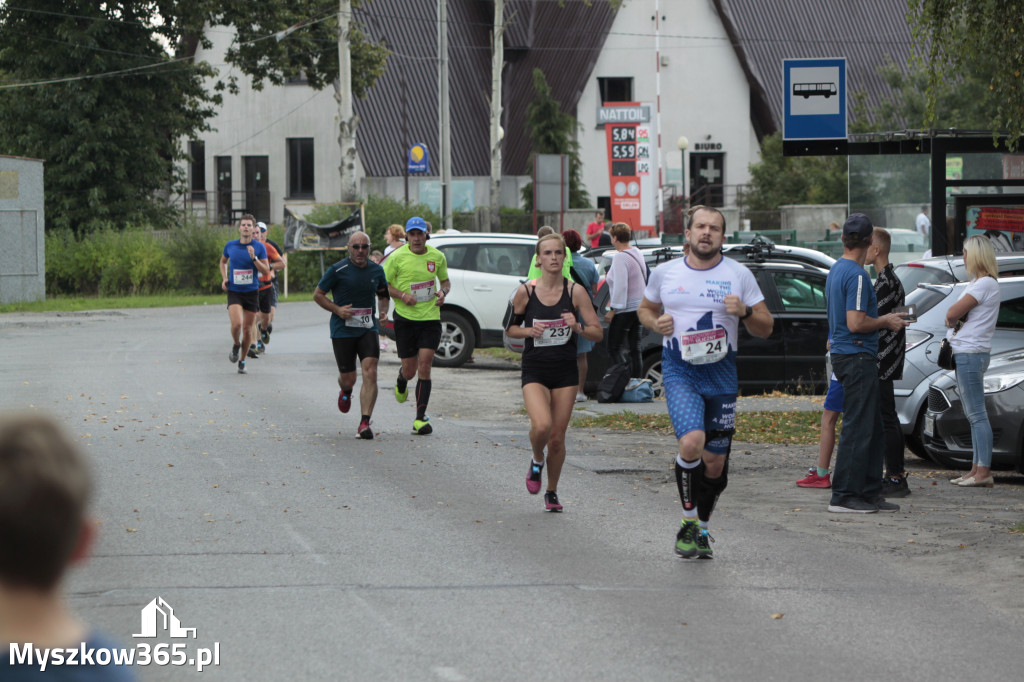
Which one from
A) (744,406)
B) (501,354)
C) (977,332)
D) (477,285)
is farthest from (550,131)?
(977,332)

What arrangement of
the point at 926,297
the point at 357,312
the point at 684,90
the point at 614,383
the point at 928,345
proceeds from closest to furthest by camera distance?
the point at 928,345
the point at 926,297
the point at 357,312
the point at 614,383
the point at 684,90

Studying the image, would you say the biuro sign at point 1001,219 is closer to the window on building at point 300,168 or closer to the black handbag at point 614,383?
the black handbag at point 614,383

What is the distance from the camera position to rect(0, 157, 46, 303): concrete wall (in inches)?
1252

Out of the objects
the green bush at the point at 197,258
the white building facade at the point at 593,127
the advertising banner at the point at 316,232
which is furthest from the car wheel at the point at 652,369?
the white building facade at the point at 593,127

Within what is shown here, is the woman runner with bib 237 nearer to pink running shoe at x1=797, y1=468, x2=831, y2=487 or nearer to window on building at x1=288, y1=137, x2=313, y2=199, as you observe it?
pink running shoe at x1=797, y1=468, x2=831, y2=487

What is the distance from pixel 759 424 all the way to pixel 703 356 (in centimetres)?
633

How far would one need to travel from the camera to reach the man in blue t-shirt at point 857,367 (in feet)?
28.1

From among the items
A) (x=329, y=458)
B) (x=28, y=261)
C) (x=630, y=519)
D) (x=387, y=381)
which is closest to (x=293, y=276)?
(x=28, y=261)

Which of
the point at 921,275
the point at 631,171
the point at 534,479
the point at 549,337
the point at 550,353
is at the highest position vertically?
the point at 631,171

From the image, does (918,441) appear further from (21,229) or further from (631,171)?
(21,229)

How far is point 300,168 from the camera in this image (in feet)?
170

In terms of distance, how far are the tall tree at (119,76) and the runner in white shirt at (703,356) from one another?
32.8 meters

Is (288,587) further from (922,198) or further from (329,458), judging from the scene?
(922,198)

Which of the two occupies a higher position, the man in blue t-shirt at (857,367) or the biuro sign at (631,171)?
the biuro sign at (631,171)
